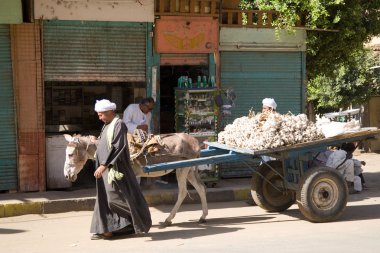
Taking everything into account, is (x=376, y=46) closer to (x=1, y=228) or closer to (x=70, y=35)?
Answer: (x=70, y=35)

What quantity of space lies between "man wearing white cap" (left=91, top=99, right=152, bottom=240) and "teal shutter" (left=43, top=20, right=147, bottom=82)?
11.8ft

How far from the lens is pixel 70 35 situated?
1112 cm

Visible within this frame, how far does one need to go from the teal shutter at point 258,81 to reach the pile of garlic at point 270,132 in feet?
11.7

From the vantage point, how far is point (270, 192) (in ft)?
31.1

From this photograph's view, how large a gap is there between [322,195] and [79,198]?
3961 millimetres

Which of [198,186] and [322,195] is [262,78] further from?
[322,195]

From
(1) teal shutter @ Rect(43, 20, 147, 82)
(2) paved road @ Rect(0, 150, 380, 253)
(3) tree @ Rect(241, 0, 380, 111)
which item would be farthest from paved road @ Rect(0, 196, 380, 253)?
(3) tree @ Rect(241, 0, 380, 111)

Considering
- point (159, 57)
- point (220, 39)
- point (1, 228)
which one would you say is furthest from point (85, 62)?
point (1, 228)

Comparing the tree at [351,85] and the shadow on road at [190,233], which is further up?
the tree at [351,85]

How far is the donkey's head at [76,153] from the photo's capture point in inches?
318

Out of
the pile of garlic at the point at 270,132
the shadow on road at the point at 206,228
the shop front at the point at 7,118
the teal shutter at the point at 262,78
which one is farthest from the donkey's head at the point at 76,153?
the teal shutter at the point at 262,78

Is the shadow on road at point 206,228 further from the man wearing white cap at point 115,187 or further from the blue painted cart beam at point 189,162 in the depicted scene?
the blue painted cart beam at point 189,162

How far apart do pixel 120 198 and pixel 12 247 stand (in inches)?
54.5

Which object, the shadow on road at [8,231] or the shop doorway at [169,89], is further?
the shop doorway at [169,89]
